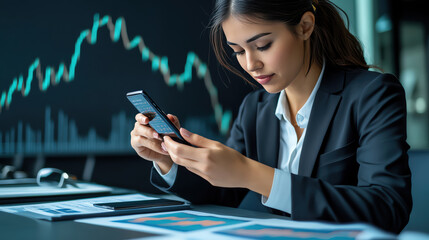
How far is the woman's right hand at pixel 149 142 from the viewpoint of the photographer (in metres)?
0.90

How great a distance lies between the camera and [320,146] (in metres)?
0.99

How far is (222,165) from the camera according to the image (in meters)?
0.71

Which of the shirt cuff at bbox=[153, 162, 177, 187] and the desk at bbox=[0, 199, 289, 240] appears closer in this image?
the desk at bbox=[0, 199, 289, 240]

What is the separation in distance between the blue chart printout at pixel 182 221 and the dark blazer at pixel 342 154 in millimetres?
140

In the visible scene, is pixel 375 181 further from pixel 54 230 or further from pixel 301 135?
pixel 54 230

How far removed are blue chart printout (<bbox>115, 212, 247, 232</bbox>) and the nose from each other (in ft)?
1.28

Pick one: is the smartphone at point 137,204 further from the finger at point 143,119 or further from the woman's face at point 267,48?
the woman's face at point 267,48

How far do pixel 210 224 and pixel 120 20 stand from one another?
189 cm

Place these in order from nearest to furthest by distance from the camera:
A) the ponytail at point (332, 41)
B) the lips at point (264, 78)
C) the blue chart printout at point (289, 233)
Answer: the blue chart printout at point (289, 233) < the lips at point (264, 78) < the ponytail at point (332, 41)

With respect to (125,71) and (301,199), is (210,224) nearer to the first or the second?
(301,199)

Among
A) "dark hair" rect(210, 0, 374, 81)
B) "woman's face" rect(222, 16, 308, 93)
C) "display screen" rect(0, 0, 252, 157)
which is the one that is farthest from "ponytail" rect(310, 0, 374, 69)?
"display screen" rect(0, 0, 252, 157)

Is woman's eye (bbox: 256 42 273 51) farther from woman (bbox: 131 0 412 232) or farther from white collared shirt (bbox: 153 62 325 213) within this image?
white collared shirt (bbox: 153 62 325 213)

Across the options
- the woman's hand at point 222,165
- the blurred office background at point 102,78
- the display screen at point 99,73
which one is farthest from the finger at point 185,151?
the display screen at point 99,73

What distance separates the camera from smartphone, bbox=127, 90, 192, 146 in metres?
0.76
